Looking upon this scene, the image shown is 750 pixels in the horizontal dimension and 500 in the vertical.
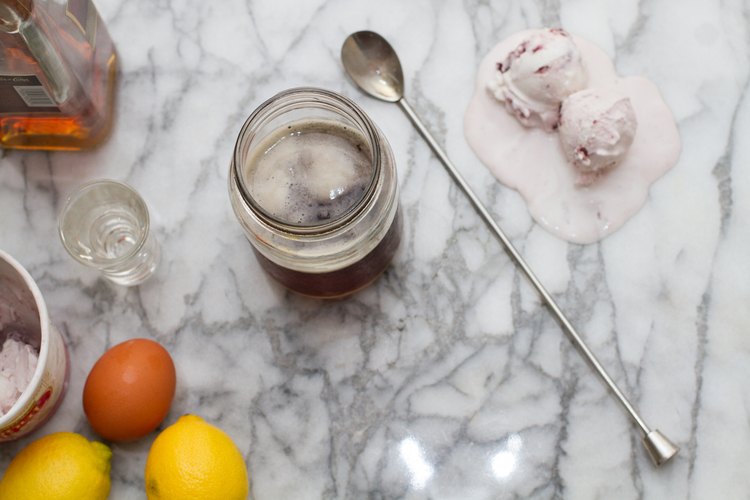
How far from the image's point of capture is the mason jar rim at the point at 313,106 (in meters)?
0.86

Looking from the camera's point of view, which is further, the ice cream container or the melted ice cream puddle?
the melted ice cream puddle

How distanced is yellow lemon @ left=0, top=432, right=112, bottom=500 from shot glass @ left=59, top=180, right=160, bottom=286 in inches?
8.4

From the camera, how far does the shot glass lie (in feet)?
3.44

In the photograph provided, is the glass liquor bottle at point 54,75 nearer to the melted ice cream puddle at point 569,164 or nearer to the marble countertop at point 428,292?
the marble countertop at point 428,292

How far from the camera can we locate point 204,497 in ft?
3.04

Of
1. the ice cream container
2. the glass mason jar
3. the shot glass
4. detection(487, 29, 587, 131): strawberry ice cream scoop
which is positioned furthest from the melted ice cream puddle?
the ice cream container

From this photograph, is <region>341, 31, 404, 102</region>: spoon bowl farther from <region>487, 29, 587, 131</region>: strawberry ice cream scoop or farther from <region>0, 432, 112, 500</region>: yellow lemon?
<region>0, 432, 112, 500</region>: yellow lemon

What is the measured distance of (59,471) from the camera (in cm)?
95

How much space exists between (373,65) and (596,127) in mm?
312

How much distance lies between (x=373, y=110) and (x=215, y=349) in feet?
1.26

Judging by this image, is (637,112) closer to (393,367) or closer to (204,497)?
(393,367)

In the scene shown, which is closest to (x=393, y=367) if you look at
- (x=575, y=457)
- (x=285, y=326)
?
(x=285, y=326)

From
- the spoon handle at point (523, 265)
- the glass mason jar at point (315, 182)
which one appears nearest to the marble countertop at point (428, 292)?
the spoon handle at point (523, 265)

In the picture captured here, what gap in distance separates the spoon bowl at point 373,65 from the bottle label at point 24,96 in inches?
15.4
